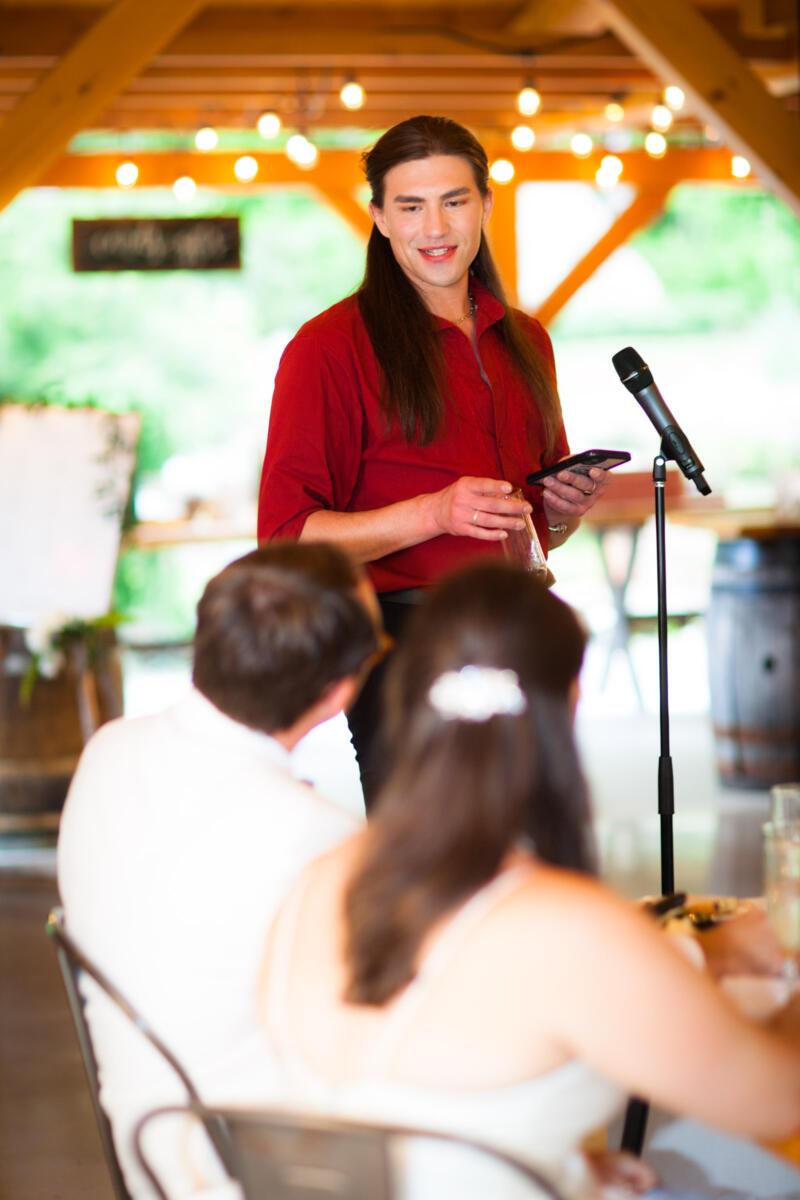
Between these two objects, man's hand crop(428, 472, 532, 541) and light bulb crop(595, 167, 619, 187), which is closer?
man's hand crop(428, 472, 532, 541)

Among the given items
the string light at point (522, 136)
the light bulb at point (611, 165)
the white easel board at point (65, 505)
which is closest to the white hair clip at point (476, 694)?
the white easel board at point (65, 505)

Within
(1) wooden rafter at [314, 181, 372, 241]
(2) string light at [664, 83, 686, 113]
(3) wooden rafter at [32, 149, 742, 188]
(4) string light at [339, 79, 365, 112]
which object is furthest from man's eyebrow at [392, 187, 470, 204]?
(1) wooden rafter at [314, 181, 372, 241]

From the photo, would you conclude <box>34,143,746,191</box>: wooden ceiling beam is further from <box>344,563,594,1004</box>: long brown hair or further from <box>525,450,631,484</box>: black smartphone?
<box>344,563,594,1004</box>: long brown hair

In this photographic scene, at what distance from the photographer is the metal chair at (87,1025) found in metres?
1.45

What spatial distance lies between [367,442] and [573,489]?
33 centimetres

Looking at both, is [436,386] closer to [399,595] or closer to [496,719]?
[399,595]

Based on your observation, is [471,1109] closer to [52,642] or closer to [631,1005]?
[631,1005]

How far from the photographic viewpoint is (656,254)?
49.1 feet

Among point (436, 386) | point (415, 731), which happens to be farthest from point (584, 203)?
point (415, 731)

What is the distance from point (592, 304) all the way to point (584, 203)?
3.22ft

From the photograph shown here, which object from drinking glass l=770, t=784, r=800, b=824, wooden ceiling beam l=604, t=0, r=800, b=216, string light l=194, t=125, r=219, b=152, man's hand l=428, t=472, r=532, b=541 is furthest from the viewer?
string light l=194, t=125, r=219, b=152

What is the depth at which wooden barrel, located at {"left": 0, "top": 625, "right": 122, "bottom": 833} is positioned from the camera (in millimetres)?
4836

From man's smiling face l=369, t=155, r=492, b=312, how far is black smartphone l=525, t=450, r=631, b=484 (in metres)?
0.33

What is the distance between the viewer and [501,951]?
47.5 inches
